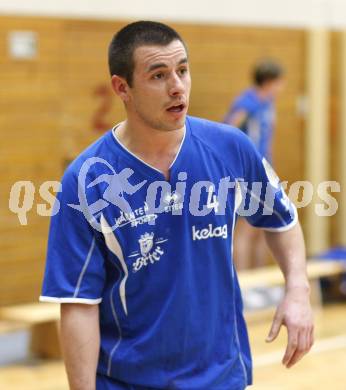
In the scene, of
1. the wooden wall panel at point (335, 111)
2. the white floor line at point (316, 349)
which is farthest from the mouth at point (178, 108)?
the wooden wall panel at point (335, 111)

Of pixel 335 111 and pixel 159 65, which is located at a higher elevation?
pixel 335 111

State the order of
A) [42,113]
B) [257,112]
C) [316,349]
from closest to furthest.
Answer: [316,349], [42,113], [257,112]

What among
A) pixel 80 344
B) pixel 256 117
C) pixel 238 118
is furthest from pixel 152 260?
pixel 256 117

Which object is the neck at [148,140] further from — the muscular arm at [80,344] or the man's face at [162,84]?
the muscular arm at [80,344]

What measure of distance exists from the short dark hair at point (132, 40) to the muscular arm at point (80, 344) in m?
0.68

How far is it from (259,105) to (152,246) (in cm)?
549

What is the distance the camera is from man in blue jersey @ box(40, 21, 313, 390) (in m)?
2.71

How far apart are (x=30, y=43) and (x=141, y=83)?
4.82 meters

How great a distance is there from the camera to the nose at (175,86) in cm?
269

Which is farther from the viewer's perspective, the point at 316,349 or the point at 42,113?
the point at 42,113

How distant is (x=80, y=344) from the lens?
2.68 meters

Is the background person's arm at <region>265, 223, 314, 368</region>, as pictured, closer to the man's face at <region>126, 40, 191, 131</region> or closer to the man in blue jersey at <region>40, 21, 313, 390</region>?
the man in blue jersey at <region>40, 21, 313, 390</region>

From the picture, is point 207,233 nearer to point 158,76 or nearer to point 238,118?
point 158,76

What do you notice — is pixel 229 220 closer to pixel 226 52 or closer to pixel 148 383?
pixel 148 383
